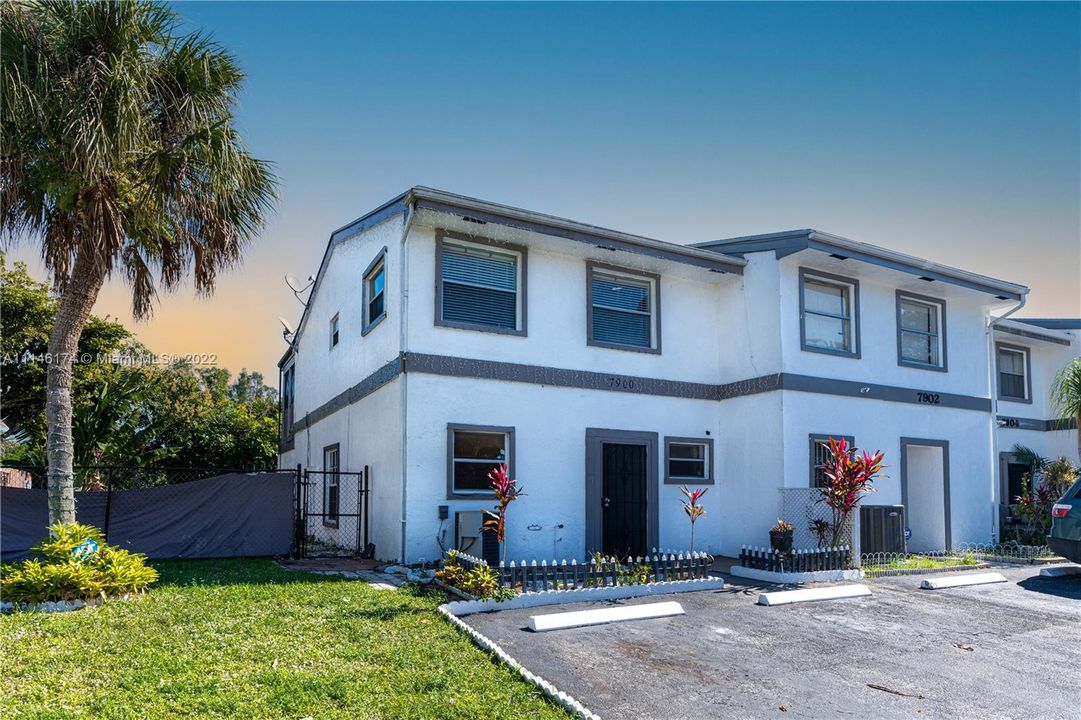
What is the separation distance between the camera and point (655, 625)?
28.7ft

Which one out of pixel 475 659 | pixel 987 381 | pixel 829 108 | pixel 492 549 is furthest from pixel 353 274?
pixel 987 381

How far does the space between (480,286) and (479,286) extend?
2 centimetres

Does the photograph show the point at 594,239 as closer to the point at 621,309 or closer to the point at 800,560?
the point at 621,309

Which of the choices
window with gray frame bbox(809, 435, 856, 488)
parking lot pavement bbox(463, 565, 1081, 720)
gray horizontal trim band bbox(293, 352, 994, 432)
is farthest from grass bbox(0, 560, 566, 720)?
window with gray frame bbox(809, 435, 856, 488)

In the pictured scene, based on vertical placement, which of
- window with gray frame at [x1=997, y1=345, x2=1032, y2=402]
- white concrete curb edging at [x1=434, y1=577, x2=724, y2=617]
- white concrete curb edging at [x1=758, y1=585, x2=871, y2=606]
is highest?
window with gray frame at [x1=997, y1=345, x2=1032, y2=402]

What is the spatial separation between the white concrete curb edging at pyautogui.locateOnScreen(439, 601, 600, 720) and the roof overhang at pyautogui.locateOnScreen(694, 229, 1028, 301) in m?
9.23

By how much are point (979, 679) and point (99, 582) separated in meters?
9.25

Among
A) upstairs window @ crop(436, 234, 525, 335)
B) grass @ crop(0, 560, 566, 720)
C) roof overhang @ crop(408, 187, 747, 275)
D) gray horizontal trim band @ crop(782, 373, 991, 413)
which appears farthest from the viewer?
gray horizontal trim band @ crop(782, 373, 991, 413)

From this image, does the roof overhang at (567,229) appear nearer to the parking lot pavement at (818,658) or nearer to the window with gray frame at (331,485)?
the parking lot pavement at (818,658)

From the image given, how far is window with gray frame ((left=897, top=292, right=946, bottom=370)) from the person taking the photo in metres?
16.3

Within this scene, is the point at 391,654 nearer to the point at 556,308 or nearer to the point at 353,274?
the point at 556,308

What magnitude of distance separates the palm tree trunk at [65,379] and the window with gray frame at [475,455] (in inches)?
206

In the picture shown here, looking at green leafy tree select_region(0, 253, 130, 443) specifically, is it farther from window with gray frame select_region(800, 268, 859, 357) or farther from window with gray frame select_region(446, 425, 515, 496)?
window with gray frame select_region(800, 268, 859, 357)

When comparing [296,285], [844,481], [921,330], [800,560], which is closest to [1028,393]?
[921,330]
